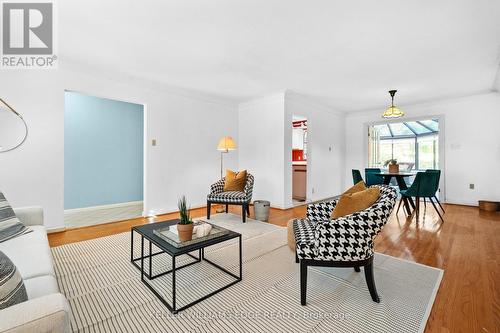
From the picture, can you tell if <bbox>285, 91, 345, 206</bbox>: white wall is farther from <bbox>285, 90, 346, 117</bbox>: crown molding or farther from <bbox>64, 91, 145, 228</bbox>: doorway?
<bbox>64, 91, 145, 228</bbox>: doorway

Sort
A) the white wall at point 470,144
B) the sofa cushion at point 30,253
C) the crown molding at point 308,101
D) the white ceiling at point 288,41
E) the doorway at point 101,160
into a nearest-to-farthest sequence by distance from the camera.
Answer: the sofa cushion at point 30,253 < the white ceiling at point 288,41 < the doorway at point 101,160 < the white wall at point 470,144 < the crown molding at point 308,101

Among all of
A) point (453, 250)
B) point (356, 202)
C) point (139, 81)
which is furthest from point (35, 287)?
point (453, 250)

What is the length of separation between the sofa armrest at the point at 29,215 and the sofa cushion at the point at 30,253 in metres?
0.31

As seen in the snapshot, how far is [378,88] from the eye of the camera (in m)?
4.62

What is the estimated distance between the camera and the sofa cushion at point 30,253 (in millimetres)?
1419

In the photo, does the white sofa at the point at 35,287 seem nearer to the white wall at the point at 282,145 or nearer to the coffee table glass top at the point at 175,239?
the coffee table glass top at the point at 175,239

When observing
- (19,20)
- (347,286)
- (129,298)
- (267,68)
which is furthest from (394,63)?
(19,20)

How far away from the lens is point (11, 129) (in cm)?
304

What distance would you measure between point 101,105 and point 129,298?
4.50m

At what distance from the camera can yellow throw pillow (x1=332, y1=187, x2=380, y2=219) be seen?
1903 mm

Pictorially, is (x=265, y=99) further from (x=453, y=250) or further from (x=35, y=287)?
(x=35, y=287)

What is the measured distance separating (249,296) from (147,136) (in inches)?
134

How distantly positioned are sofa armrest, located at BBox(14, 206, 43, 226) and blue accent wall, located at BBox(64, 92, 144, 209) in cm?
268

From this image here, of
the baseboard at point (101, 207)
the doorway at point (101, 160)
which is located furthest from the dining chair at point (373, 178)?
the baseboard at point (101, 207)
